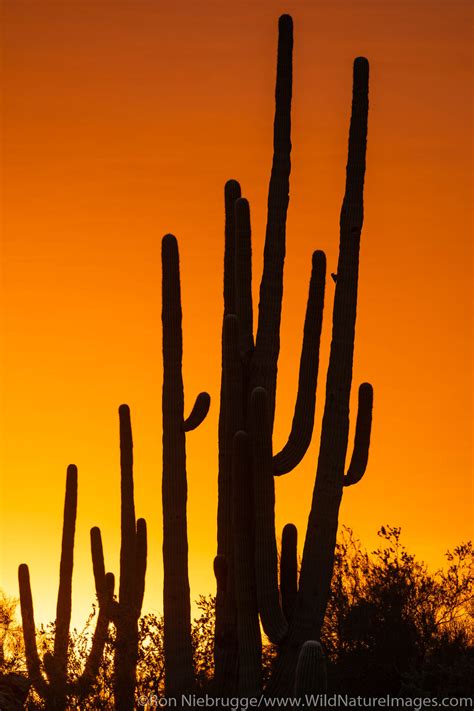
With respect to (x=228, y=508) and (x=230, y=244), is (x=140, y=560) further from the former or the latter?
(x=230, y=244)

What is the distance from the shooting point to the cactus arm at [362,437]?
15.3 m

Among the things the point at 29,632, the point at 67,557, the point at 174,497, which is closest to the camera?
the point at 174,497

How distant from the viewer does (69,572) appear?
81.4 feet

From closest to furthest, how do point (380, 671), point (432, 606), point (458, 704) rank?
1. point (458, 704)
2. point (380, 671)
3. point (432, 606)

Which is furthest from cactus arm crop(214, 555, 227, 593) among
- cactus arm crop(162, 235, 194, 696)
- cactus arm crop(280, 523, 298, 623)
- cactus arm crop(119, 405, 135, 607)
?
cactus arm crop(119, 405, 135, 607)

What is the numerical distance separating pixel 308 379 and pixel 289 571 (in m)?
2.23

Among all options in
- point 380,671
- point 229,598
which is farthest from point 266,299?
point 380,671

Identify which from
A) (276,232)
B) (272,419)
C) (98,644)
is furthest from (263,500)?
(98,644)

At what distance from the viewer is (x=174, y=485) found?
16.5 meters

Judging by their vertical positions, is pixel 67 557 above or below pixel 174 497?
above

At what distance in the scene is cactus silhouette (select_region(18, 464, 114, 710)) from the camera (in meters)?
22.5

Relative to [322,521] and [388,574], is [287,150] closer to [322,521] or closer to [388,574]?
[322,521]

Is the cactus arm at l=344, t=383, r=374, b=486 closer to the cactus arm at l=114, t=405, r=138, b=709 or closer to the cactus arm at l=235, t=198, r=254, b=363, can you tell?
the cactus arm at l=235, t=198, r=254, b=363

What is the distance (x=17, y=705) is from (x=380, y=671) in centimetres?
629
